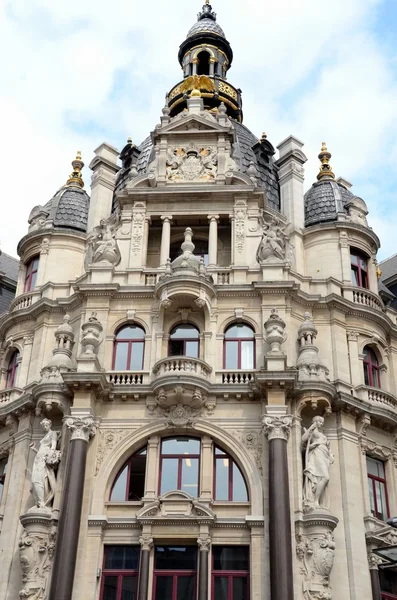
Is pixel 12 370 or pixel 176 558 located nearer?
pixel 176 558

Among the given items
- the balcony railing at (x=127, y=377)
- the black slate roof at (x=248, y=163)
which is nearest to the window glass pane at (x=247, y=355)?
the balcony railing at (x=127, y=377)

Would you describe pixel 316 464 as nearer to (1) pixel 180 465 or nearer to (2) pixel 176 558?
(1) pixel 180 465

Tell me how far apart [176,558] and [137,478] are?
314 cm

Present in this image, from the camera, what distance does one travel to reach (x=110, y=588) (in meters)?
26.9

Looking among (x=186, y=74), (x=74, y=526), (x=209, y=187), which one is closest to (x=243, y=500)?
(x=74, y=526)

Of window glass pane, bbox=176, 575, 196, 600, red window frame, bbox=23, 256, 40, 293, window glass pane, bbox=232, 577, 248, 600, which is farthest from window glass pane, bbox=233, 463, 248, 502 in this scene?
red window frame, bbox=23, 256, 40, 293

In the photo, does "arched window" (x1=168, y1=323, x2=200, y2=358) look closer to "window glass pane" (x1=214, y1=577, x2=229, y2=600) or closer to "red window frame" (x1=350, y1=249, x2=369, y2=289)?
"red window frame" (x1=350, y1=249, x2=369, y2=289)

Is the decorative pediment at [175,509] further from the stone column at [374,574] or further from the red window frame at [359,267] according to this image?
the red window frame at [359,267]

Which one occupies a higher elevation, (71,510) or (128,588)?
(71,510)

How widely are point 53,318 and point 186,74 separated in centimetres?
2208

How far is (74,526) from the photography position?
26.4 m

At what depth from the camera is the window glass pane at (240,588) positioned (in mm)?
26359

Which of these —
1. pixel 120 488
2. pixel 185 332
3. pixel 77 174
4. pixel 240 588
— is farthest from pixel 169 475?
pixel 77 174

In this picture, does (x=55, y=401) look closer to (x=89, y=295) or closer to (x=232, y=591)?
(x=89, y=295)
